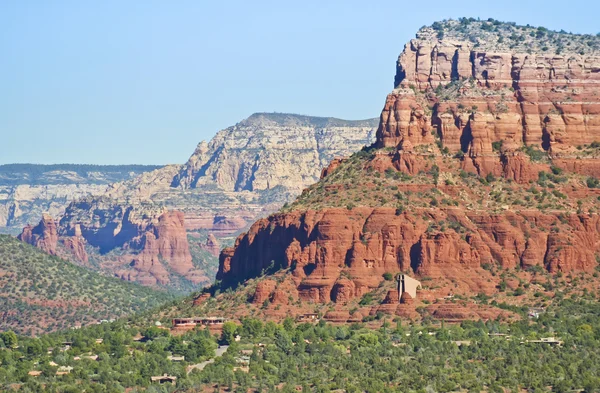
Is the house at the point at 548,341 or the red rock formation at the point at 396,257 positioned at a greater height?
the red rock formation at the point at 396,257

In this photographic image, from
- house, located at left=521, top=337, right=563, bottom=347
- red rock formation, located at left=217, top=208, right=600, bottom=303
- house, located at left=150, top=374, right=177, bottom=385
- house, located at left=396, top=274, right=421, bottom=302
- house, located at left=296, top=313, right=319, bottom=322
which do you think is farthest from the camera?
red rock formation, located at left=217, top=208, right=600, bottom=303

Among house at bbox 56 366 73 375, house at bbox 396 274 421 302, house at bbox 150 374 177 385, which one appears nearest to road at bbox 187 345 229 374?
house at bbox 150 374 177 385

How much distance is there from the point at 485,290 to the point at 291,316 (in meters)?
17.1

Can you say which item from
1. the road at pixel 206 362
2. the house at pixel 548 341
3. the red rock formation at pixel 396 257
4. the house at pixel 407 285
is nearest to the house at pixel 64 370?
the road at pixel 206 362

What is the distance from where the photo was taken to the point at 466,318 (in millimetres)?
191375

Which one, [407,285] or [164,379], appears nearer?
[164,379]

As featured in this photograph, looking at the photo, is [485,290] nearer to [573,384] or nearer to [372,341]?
[372,341]

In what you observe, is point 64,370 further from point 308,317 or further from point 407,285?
point 407,285

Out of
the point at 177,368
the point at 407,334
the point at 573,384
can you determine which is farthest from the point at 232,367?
the point at 573,384

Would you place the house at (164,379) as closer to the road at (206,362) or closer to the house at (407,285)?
the road at (206,362)

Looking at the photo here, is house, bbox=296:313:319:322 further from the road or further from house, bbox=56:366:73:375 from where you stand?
house, bbox=56:366:73:375

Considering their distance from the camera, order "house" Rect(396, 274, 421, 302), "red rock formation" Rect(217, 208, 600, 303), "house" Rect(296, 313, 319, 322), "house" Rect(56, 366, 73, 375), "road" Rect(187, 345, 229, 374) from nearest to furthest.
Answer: "house" Rect(56, 366, 73, 375) < "road" Rect(187, 345, 229, 374) < "house" Rect(396, 274, 421, 302) < "house" Rect(296, 313, 319, 322) < "red rock formation" Rect(217, 208, 600, 303)

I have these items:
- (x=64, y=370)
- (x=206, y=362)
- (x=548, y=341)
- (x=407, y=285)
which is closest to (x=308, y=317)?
(x=407, y=285)

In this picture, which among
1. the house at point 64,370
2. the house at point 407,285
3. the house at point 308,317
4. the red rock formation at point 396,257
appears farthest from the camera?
the red rock formation at point 396,257
